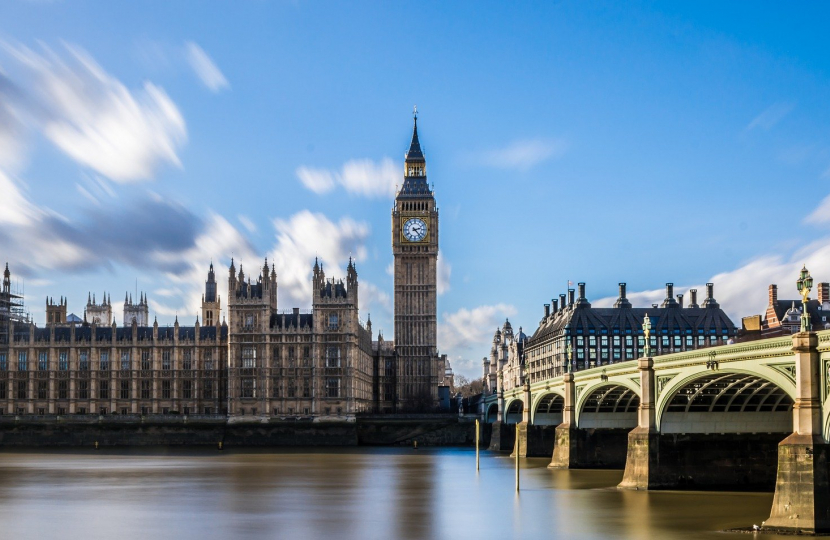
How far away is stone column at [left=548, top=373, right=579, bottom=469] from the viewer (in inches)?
3066

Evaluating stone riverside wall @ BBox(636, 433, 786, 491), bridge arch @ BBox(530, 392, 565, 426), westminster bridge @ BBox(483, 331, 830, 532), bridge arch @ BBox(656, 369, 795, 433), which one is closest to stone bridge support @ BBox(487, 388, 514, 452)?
bridge arch @ BBox(530, 392, 565, 426)

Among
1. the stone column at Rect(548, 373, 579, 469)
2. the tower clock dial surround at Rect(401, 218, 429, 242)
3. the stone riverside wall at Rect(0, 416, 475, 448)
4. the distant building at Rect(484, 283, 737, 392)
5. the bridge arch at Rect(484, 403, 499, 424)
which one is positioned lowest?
the stone riverside wall at Rect(0, 416, 475, 448)

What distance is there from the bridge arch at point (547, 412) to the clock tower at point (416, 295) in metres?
57.7

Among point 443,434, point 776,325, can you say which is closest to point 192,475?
point 443,434

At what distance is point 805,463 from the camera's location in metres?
40.8

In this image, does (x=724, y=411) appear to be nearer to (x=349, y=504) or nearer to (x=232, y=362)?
(x=349, y=504)

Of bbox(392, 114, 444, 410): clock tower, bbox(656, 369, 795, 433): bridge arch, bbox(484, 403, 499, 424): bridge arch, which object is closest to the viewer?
bbox(656, 369, 795, 433): bridge arch

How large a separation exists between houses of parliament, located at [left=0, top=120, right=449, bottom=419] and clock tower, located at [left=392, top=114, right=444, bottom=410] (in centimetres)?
20

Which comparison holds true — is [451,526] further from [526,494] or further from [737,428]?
[737,428]

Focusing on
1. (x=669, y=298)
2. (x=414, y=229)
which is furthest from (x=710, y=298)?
(x=414, y=229)

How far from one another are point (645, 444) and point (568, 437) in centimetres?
1906

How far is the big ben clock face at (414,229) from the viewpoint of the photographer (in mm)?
169500

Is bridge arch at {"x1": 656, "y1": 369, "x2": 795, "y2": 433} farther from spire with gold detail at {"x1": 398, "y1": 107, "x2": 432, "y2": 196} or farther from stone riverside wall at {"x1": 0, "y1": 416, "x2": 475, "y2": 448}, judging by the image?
spire with gold detail at {"x1": 398, "y1": 107, "x2": 432, "y2": 196}

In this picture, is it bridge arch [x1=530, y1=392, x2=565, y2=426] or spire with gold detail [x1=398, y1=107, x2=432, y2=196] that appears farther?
spire with gold detail [x1=398, y1=107, x2=432, y2=196]
